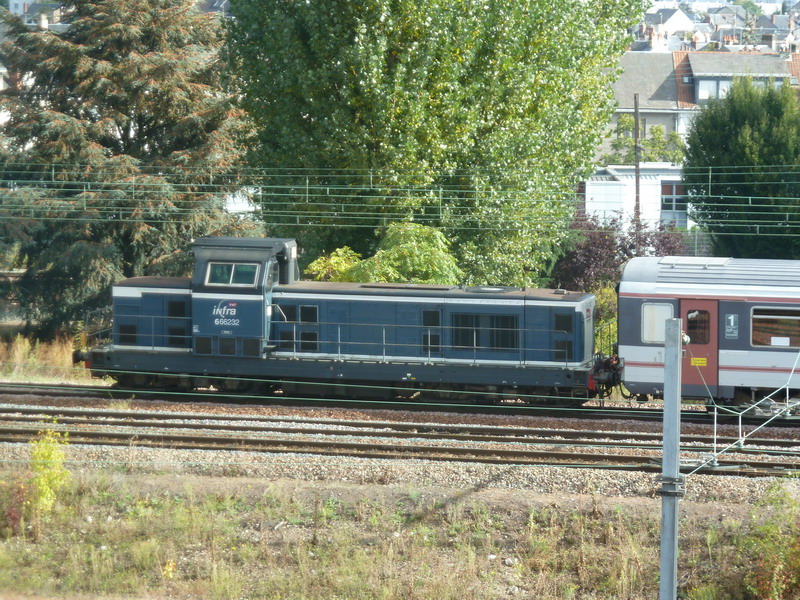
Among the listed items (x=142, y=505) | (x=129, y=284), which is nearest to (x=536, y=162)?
(x=129, y=284)

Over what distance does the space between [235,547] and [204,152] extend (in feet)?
76.6

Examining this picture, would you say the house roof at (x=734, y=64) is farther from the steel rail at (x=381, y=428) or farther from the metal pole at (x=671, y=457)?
the metal pole at (x=671, y=457)

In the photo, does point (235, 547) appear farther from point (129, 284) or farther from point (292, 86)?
point (292, 86)

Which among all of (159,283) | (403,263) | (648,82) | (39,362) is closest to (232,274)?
(159,283)

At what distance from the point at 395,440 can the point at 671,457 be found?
830 cm

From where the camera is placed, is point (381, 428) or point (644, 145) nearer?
point (381, 428)

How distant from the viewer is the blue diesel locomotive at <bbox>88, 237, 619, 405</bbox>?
20.9m

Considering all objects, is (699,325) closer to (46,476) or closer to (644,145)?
(46,476)

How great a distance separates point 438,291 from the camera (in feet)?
70.6

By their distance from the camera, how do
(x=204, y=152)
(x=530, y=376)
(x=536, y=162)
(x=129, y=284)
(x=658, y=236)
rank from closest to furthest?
1. (x=530, y=376)
2. (x=129, y=284)
3. (x=536, y=162)
4. (x=204, y=152)
5. (x=658, y=236)

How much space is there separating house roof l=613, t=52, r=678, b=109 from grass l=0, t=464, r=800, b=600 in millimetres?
55890

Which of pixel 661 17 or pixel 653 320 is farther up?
pixel 661 17

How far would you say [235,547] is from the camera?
1402 cm

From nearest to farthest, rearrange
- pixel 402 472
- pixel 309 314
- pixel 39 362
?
pixel 402 472
pixel 309 314
pixel 39 362
